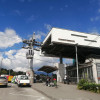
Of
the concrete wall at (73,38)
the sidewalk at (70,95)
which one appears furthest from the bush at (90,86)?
the concrete wall at (73,38)

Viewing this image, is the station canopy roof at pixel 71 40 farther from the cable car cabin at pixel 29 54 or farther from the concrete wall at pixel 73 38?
the cable car cabin at pixel 29 54

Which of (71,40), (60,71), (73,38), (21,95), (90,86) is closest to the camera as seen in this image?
(21,95)

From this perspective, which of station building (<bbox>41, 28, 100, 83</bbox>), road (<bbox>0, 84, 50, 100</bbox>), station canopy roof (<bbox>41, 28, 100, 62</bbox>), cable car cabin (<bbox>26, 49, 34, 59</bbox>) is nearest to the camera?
road (<bbox>0, 84, 50, 100</bbox>)

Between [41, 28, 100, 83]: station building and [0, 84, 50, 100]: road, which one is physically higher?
[41, 28, 100, 83]: station building

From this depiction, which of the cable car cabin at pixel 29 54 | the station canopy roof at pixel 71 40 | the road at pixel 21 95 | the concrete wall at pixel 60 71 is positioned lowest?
the road at pixel 21 95

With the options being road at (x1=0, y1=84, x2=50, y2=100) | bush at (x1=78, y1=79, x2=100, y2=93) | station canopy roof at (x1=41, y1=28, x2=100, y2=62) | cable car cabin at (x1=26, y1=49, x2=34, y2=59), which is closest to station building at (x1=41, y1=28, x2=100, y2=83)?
station canopy roof at (x1=41, y1=28, x2=100, y2=62)

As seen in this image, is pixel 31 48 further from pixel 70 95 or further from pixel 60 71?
pixel 70 95

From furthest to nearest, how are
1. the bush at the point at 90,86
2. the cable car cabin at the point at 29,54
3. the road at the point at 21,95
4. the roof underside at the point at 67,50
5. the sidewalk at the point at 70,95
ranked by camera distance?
the cable car cabin at the point at 29,54, the roof underside at the point at 67,50, the bush at the point at 90,86, the road at the point at 21,95, the sidewalk at the point at 70,95

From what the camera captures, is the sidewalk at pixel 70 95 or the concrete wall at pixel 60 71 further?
the concrete wall at pixel 60 71

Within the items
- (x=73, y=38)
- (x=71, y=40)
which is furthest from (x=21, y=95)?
(x=73, y=38)

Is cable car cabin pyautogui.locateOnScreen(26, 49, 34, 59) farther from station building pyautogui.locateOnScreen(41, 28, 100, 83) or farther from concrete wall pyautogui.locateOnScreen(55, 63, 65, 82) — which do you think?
concrete wall pyautogui.locateOnScreen(55, 63, 65, 82)

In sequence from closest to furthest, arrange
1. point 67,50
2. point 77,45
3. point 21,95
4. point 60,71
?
point 21,95 < point 77,45 < point 60,71 < point 67,50

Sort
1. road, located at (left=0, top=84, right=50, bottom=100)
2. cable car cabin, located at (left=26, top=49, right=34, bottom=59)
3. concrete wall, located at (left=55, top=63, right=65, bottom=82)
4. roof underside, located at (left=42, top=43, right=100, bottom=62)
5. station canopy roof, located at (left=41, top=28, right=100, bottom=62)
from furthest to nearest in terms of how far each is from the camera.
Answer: cable car cabin, located at (left=26, top=49, right=34, bottom=59) < concrete wall, located at (left=55, top=63, right=65, bottom=82) < roof underside, located at (left=42, top=43, right=100, bottom=62) < station canopy roof, located at (left=41, top=28, right=100, bottom=62) < road, located at (left=0, top=84, right=50, bottom=100)

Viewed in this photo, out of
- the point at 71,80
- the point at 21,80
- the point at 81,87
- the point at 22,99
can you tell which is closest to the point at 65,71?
the point at 71,80
